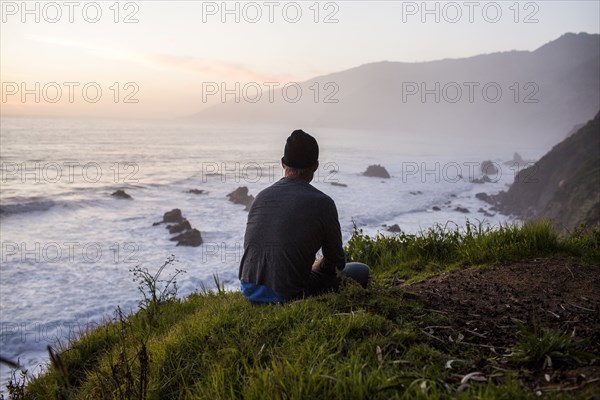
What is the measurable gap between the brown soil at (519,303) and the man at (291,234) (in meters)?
1.25

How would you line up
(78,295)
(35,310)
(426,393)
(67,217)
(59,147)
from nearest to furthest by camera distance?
(426,393), (35,310), (78,295), (67,217), (59,147)

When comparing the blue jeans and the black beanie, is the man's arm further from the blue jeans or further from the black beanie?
the black beanie

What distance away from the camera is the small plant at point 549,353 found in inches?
109

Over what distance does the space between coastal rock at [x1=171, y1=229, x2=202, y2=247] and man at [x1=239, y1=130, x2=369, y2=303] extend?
1647cm

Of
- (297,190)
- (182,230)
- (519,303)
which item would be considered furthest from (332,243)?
(182,230)

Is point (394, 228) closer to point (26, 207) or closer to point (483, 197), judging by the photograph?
point (483, 197)

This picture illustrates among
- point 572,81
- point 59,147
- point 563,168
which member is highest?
point 572,81

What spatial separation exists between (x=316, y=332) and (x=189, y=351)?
1.12 meters

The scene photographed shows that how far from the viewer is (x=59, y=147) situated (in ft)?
Result: 218

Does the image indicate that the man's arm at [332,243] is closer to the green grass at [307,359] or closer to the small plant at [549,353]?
the green grass at [307,359]

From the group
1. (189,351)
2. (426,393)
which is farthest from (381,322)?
(189,351)

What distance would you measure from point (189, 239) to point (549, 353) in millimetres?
19055

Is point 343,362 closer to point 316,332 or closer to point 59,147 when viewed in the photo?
point 316,332

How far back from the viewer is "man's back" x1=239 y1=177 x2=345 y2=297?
419 centimetres
